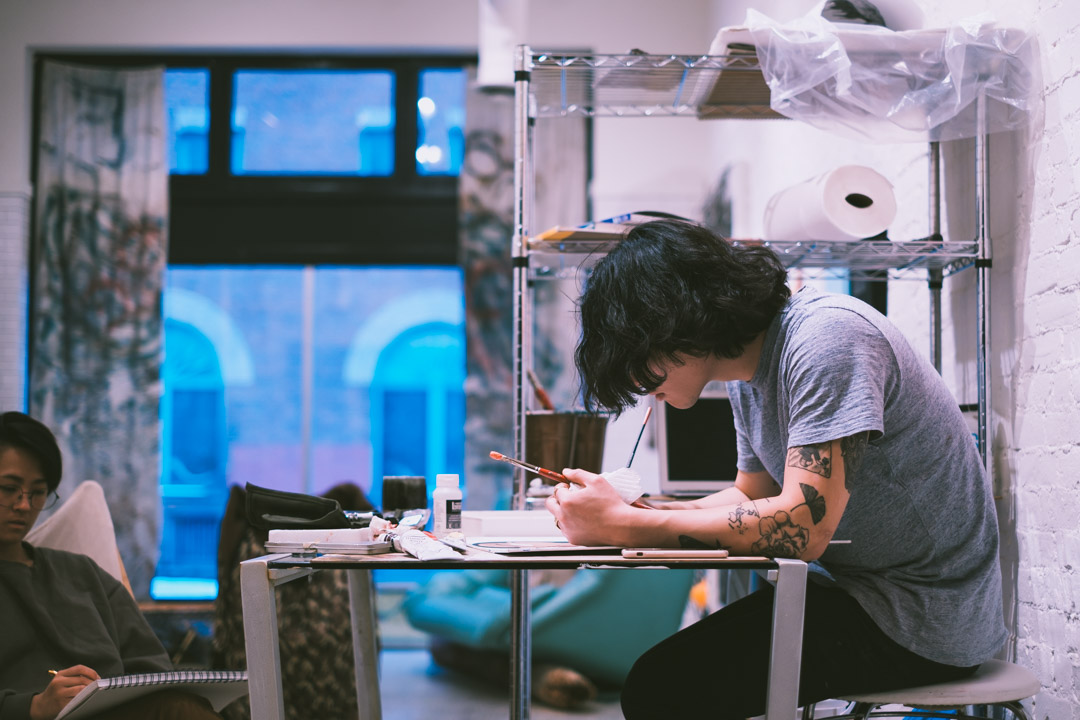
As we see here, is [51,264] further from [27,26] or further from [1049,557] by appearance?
[1049,557]

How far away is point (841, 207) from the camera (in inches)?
81.5

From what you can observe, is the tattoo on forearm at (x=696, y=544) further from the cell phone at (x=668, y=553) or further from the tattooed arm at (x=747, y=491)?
the tattooed arm at (x=747, y=491)

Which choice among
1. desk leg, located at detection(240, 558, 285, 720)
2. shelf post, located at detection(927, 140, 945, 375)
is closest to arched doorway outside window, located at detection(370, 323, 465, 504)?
shelf post, located at detection(927, 140, 945, 375)

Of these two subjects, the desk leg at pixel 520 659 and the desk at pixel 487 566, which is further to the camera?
the desk leg at pixel 520 659

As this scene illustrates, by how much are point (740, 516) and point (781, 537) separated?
59 millimetres

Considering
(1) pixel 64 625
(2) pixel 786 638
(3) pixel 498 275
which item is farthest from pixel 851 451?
(3) pixel 498 275

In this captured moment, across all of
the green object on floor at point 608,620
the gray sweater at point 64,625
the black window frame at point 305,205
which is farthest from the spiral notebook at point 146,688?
the black window frame at point 305,205

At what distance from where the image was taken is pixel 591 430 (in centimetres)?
221

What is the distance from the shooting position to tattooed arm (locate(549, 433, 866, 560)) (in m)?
1.20

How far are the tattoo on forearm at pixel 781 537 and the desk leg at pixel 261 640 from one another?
649 millimetres

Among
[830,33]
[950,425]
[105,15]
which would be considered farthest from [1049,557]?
[105,15]

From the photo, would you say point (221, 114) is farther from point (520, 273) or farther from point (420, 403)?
point (520, 273)

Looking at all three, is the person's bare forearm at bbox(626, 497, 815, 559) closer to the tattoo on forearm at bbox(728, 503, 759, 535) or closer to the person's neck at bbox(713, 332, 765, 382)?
the tattoo on forearm at bbox(728, 503, 759, 535)

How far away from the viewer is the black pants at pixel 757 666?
1302 mm
